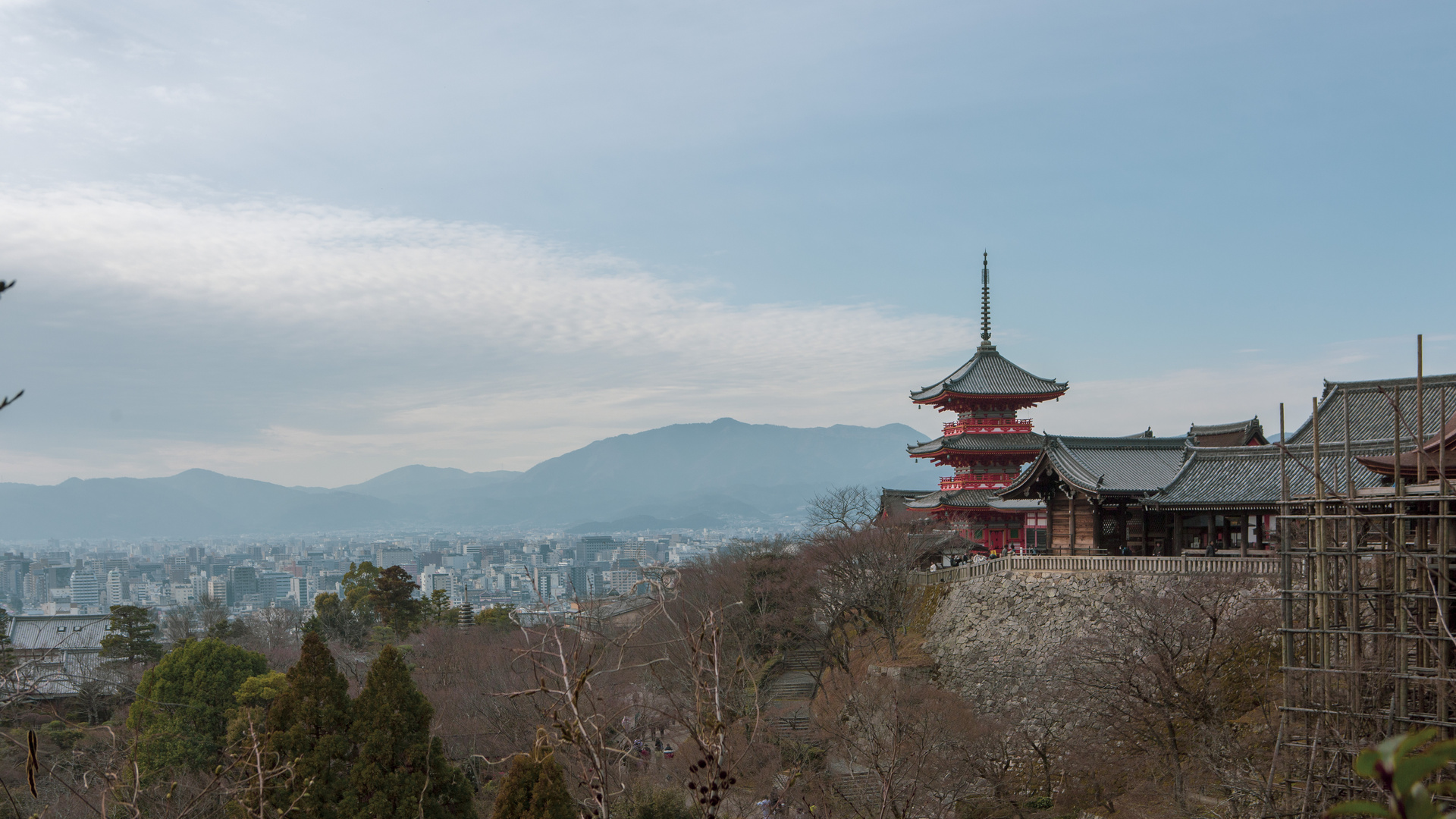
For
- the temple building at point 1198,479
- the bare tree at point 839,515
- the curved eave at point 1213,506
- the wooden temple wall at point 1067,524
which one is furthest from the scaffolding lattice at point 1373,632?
the bare tree at point 839,515

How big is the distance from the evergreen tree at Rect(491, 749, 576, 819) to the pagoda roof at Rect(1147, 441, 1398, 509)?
17875 millimetres

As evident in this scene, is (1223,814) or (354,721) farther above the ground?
(354,721)

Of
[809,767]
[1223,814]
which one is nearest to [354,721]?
[809,767]

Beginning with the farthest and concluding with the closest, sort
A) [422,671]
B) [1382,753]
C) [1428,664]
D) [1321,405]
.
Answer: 1. [422,671]
2. [1321,405]
3. [1428,664]
4. [1382,753]

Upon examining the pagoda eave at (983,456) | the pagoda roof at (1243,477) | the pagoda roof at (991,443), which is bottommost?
the pagoda roof at (1243,477)

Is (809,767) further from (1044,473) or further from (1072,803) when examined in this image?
(1044,473)

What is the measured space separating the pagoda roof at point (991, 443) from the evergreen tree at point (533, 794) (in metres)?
28.7

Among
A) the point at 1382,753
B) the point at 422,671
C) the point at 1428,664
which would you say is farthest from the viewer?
the point at 422,671

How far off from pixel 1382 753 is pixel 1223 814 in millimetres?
18159

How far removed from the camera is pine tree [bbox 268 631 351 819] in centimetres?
1588

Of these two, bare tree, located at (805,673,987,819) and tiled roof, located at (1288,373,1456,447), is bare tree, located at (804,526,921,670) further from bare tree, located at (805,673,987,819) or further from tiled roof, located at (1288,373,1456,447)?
tiled roof, located at (1288,373,1456,447)

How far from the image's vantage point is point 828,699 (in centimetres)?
2556

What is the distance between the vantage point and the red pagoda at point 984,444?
37906 millimetres

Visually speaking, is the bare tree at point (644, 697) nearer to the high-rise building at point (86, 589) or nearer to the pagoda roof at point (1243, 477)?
the pagoda roof at point (1243, 477)
